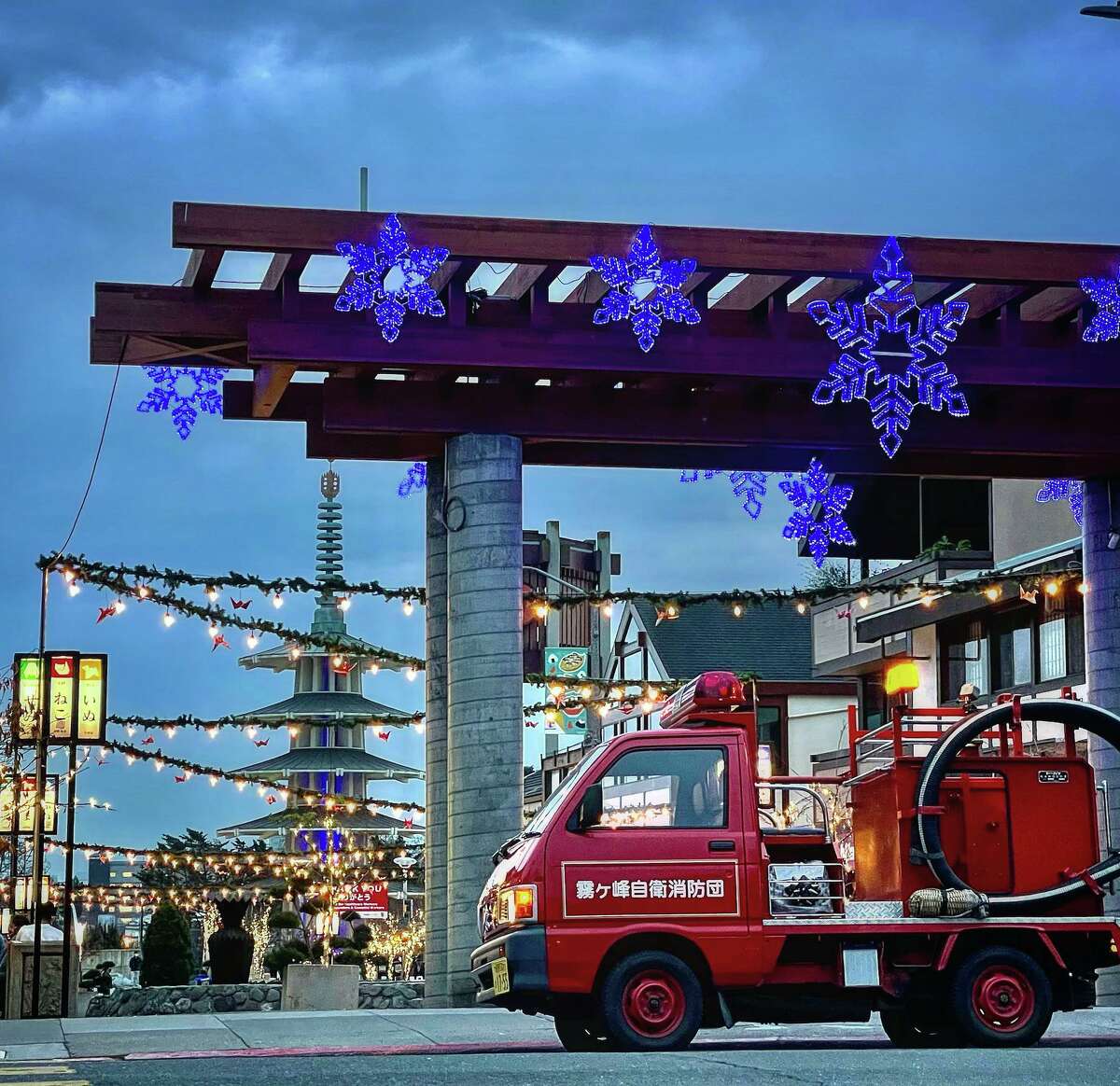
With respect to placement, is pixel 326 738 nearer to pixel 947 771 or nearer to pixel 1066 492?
pixel 1066 492

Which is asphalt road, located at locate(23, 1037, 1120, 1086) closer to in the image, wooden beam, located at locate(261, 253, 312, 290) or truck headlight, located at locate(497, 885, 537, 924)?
truck headlight, located at locate(497, 885, 537, 924)

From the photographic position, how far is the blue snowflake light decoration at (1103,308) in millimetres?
22891

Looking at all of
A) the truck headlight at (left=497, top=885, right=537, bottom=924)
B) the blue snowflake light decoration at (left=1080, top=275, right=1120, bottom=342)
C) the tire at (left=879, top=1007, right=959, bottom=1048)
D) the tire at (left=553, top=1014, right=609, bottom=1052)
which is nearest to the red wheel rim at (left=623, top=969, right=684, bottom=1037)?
the tire at (left=553, top=1014, right=609, bottom=1052)

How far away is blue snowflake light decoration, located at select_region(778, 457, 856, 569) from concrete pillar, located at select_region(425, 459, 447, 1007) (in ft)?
14.8

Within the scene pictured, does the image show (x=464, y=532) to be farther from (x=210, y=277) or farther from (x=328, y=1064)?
(x=328, y=1064)

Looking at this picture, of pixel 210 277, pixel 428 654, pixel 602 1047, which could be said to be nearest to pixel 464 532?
pixel 428 654

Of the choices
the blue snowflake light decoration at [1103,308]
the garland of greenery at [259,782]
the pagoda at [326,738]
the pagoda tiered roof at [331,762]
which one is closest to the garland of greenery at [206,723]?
the garland of greenery at [259,782]

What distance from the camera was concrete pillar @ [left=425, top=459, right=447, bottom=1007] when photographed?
23641mm

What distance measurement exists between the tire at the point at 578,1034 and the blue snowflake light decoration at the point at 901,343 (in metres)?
10.0

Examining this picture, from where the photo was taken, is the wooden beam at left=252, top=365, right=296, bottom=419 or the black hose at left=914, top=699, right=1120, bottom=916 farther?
the wooden beam at left=252, top=365, right=296, bottom=419

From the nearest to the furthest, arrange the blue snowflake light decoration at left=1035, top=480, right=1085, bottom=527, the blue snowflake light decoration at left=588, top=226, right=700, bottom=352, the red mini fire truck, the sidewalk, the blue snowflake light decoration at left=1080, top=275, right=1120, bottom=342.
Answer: the red mini fire truck < the sidewalk < the blue snowflake light decoration at left=588, top=226, right=700, bottom=352 < the blue snowflake light decoration at left=1080, top=275, right=1120, bottom=342 < the blue snowflake light decoration at left=1035, top=480, right=1085, bottom=527

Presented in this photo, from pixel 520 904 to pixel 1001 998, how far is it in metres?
3.68

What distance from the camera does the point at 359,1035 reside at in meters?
17.3

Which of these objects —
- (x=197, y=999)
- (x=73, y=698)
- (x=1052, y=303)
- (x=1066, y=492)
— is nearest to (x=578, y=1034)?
(x=1052, y=303)
